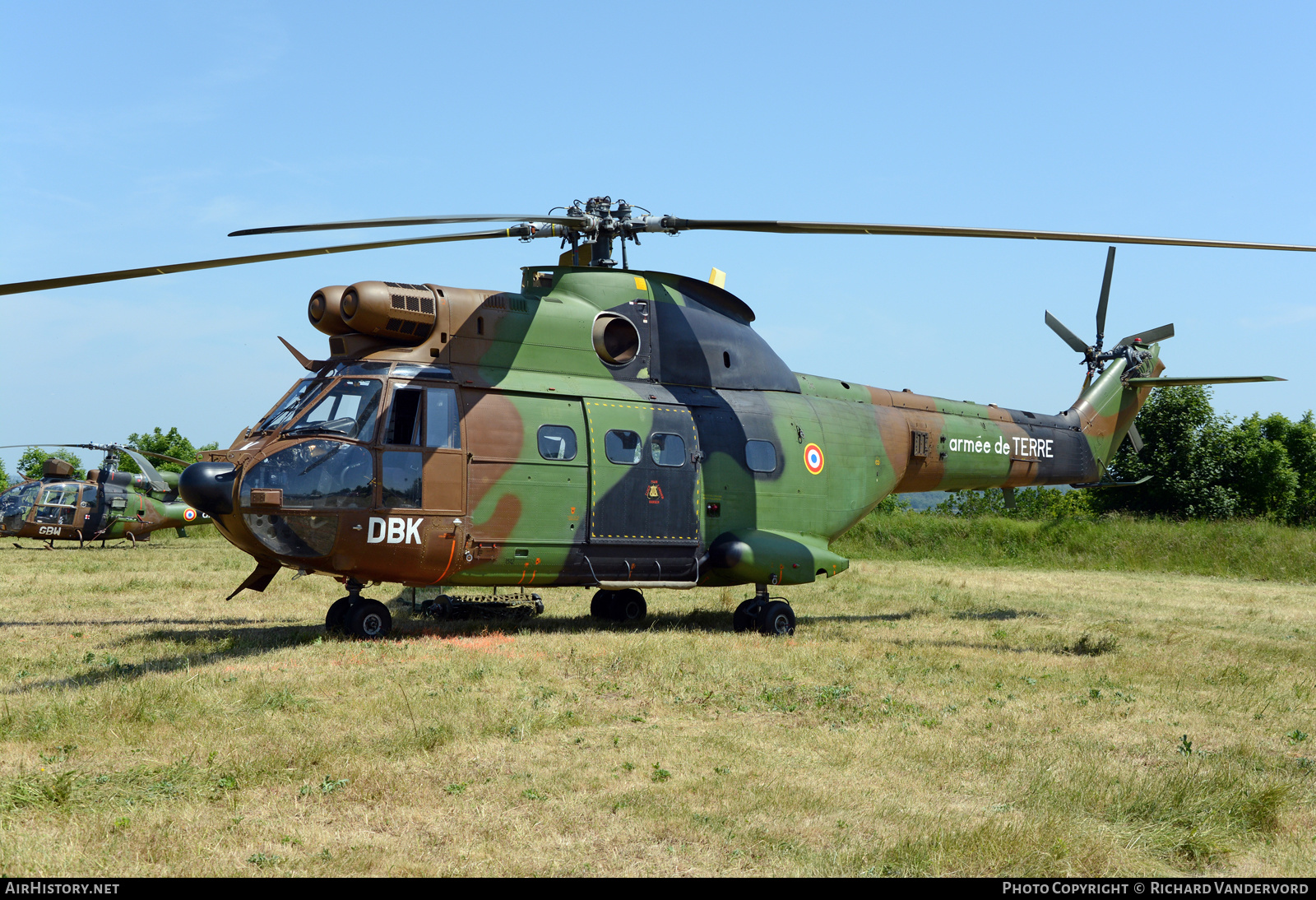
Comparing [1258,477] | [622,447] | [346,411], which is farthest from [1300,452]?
[346,411]

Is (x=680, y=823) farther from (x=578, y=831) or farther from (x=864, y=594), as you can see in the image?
(x=864, y=594)

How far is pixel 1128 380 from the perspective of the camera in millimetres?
20703

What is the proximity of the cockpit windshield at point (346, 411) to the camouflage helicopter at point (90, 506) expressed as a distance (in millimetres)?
18851

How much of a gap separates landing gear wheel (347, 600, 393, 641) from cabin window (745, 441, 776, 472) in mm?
5419

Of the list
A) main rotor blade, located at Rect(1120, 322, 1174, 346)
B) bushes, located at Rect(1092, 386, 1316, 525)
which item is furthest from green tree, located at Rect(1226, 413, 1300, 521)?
main rotor blade, located at Rect(1120, 322, 1174, 346)

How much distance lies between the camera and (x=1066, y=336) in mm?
21219

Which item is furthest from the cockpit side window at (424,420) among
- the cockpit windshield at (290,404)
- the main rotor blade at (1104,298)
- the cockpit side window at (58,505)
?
the cockpit side window at (58,505)

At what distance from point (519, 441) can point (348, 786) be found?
21.8ft

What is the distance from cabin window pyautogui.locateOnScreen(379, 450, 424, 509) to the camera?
39.0ft

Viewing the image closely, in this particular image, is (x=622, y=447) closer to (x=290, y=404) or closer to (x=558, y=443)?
(x=558, y=443)

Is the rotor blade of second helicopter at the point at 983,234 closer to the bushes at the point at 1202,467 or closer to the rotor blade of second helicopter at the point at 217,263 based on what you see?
the rotor blade of second helicopter at the point at 217,263

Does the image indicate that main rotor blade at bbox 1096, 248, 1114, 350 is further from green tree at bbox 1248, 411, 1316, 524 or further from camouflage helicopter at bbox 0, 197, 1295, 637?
green tree at bbox 1248, 411, 1316, 524

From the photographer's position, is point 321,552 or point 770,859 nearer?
point 770,859
